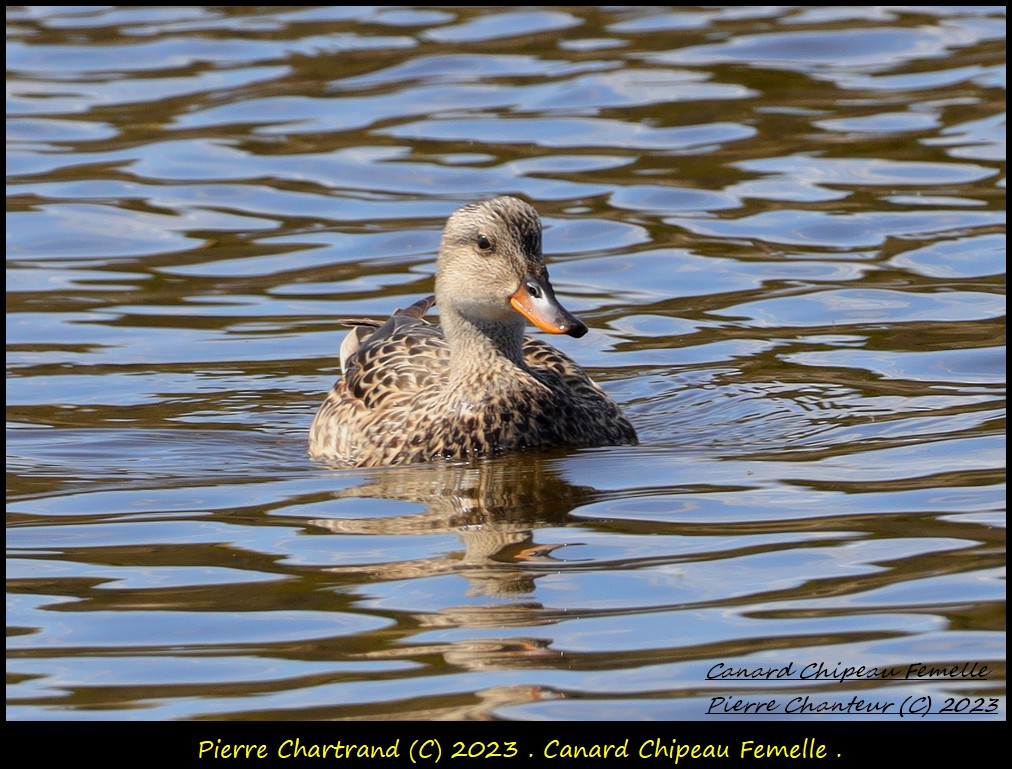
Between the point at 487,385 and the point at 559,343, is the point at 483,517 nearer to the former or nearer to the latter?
the point at 487,385

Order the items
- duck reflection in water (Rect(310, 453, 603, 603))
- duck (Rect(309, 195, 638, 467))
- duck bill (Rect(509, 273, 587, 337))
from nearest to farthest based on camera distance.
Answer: duck reflection in water (Rect(310, 453, 603, 603)), duck bill (Rect(509, 273, 587, 337)), duck (Rect(309, 195, 638, 467))

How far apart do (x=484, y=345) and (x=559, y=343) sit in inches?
113

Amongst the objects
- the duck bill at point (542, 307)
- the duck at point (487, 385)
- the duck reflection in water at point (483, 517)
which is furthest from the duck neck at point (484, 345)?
the duck reflection in water at point (483, 517)

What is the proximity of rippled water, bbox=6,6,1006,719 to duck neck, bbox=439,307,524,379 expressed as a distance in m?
0.61

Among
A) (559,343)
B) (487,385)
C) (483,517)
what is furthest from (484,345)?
(559,343)

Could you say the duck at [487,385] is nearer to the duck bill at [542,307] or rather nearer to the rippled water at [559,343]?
the duck bill at [542,307]

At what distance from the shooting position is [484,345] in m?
9.88

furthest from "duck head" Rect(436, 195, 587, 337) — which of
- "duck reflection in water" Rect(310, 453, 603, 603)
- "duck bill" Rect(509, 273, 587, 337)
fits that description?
"duck reflection in water" Rect(310, 453, 603, 603)

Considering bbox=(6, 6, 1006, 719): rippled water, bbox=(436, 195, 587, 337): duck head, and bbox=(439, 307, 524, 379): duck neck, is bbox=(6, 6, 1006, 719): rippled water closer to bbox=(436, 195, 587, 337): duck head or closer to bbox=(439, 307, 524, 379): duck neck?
bbox=(439, 307, 524, 379): duck neck

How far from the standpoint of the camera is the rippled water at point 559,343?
22.2ft

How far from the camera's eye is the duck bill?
30.0 feet
